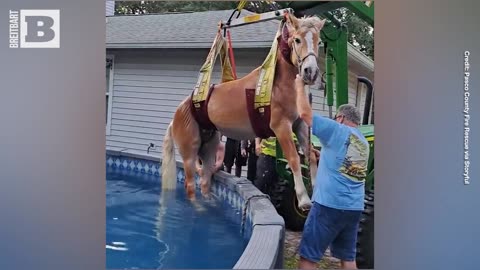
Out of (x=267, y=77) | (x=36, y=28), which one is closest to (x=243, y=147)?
(x=267, y=77)

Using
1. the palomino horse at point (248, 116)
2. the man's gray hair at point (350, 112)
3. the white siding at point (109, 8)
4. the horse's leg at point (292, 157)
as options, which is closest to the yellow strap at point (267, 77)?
the palomino horse at point (248, 116)

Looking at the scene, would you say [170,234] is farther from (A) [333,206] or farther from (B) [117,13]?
(B) [117,13]

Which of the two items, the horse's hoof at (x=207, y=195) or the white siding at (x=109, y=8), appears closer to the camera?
the white siding at (x=109, y=8)

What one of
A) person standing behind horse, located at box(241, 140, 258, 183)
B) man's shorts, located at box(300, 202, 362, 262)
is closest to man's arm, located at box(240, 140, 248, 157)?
person standing behind horse, located at box(241, 140, 258, 183)

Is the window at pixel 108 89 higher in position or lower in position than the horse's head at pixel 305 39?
lower

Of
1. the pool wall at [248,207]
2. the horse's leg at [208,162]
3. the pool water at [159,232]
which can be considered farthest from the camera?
the horse's leg at [208,162]

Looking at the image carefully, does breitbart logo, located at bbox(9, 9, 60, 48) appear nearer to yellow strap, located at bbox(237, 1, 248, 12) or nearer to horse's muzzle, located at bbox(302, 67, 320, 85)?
yellow strap, located at bbox(237, 1, 248, 12)

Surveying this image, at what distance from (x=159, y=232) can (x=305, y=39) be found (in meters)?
1.45

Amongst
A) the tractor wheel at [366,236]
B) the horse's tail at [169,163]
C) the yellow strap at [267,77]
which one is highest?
the yellow strap at [267,77]

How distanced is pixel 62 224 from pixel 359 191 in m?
1.82

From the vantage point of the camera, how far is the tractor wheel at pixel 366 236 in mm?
3002

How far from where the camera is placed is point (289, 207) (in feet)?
9.71

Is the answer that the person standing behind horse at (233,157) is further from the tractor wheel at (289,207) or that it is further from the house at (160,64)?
the house at (160,64)

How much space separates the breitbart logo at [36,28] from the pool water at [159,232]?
2.86 feet
